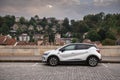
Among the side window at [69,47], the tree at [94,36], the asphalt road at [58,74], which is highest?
the tree at [94,36]

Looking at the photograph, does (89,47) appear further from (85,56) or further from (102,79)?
(102,79)

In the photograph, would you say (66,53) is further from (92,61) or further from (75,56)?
(92,61)

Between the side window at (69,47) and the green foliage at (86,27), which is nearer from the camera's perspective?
the side window at (69,47)

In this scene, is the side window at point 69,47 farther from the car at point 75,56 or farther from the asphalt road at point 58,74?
the asphalt road at point 58,74

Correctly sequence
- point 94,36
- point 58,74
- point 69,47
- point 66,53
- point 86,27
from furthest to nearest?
point 86,27, point 94,36, point 69,47, point 66,53, point 58,74

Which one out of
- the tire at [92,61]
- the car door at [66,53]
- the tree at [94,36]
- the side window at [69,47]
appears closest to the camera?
the tire at [92,61]

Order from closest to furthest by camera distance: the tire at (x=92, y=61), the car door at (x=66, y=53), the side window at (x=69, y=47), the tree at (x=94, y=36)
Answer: the tire at (x=92, y=61), the car door at (x=66, y=53), the side window at (x=69, y=47), the tree at (x=94, y=36)

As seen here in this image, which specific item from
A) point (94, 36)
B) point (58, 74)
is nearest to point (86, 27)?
point (94, 36)

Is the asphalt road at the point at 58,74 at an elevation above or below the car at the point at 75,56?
below

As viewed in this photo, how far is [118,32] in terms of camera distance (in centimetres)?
10381

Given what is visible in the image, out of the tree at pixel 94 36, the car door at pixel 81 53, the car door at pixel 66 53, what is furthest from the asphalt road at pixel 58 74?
the tree at pixel 94 36

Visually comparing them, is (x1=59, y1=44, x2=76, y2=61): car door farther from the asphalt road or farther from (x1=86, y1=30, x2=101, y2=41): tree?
(x1=86, y1=30, x2=101, y2=41): tree

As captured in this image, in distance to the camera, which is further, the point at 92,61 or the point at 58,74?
the point at 92,61

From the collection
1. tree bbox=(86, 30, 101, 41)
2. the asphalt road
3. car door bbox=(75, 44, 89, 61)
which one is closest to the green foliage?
tree bbox=(86, 30, 101, 41)
